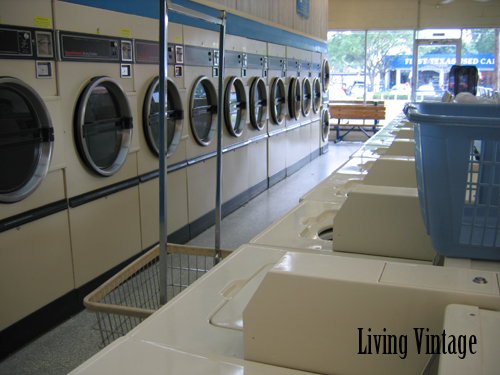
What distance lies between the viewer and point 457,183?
1148mm

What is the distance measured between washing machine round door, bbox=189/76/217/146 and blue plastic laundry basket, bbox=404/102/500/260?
3.53m

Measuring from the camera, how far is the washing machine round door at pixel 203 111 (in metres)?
4.63

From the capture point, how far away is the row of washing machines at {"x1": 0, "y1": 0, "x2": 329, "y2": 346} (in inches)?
105

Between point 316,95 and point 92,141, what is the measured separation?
658 centimetres

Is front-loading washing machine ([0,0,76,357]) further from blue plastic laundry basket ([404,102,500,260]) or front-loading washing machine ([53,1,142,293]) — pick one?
blue plastic laundry basket ([404,102,500,260])

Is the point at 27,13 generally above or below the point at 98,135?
above

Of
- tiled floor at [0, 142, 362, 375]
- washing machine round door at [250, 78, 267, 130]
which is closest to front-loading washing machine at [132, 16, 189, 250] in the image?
tiled floor at [0, 142, 362, 375]

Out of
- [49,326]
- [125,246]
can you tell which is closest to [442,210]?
[49,326]

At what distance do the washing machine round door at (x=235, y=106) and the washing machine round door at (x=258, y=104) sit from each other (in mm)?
225

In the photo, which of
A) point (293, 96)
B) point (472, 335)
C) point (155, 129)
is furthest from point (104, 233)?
point (293, 96)

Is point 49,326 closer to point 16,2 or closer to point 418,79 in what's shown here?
point 16,2

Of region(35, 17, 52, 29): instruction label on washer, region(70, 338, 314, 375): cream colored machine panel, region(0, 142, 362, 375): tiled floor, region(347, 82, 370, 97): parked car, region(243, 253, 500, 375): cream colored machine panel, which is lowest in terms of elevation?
region(0, 142, 362, 375): tiled floor

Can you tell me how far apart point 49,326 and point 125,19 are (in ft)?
7.05

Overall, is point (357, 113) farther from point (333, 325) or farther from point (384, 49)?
point (333, 325)
